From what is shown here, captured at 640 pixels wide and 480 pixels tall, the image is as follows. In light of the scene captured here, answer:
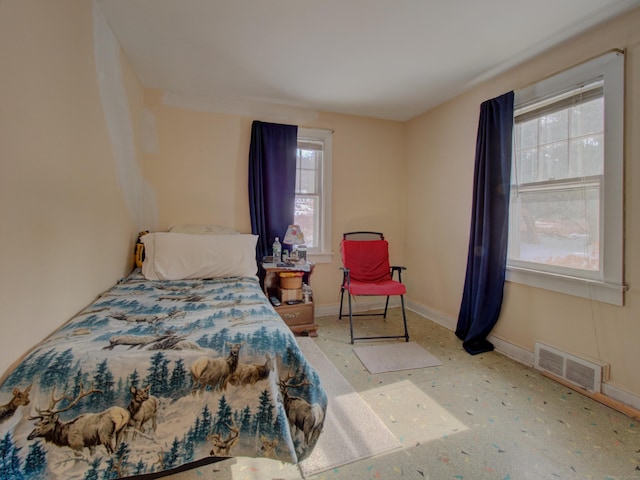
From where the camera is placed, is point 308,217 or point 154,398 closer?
point 154,398

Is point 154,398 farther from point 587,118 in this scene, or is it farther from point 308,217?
point 587,118

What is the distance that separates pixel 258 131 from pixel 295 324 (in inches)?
82.9

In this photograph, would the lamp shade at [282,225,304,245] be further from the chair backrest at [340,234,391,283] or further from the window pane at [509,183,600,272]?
the window pane at [509,183,600,272]

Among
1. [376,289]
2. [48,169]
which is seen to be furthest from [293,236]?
[48,169]

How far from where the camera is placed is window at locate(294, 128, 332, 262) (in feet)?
11.5

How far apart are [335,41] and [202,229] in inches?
81.3

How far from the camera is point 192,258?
2482mm

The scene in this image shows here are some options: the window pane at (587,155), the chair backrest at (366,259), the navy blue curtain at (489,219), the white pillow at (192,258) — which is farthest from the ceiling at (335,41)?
the chair backrest at (366,259)

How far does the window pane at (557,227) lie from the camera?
6.64 feet

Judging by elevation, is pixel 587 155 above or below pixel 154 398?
above

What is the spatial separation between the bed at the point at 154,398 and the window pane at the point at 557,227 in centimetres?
213

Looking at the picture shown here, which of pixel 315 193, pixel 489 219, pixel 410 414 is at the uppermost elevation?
pixel 315 193

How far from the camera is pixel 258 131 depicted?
A: 10.3ft

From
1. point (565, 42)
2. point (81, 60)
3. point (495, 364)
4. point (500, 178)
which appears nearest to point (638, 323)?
point (495, 364)
